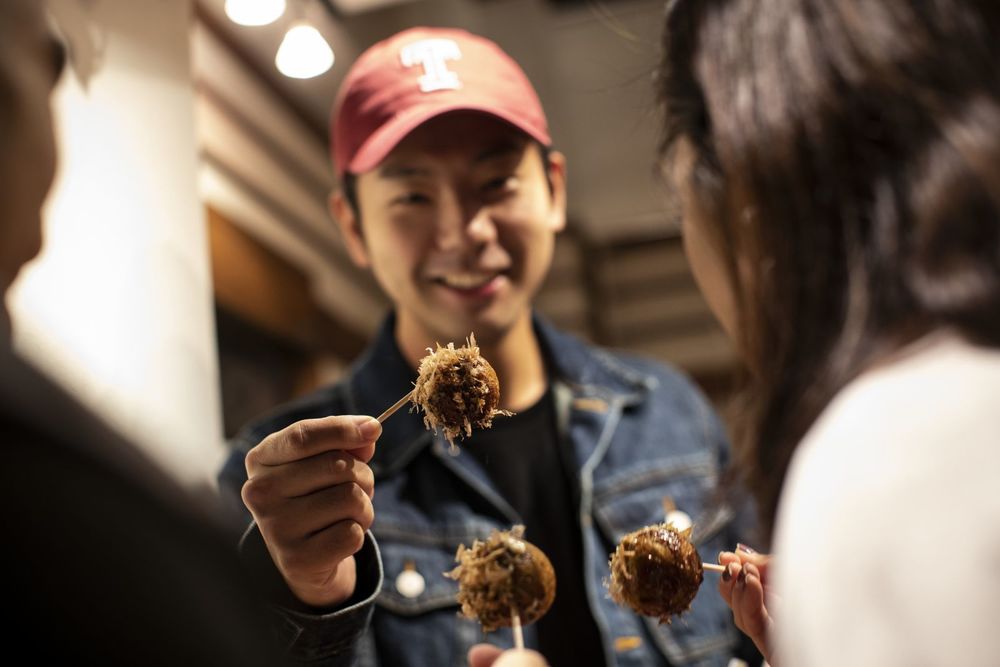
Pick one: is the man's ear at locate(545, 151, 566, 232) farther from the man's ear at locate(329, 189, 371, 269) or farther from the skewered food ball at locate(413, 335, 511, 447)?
the skewered food ball at locate(413, 335, 511, 447)

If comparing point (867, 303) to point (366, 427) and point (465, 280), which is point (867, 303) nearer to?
point (366, 427)

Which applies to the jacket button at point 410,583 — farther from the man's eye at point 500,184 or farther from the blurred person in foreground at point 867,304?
the blurred person in foreground at point 867,304

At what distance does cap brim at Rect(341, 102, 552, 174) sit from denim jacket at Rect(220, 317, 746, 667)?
0.96 feet

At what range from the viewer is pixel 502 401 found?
4.23 feet

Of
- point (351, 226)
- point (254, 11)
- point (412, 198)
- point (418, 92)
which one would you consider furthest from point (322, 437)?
point (254, 11)

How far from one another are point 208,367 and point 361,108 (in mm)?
567

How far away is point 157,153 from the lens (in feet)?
5.31

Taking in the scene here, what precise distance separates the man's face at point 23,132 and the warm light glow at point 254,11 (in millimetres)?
910

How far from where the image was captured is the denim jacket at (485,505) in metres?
1.24

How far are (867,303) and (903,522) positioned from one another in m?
0.15

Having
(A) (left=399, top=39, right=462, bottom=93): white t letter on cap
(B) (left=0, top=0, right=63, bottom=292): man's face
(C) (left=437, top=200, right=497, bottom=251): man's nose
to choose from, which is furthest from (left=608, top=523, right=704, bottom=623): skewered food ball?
(A) (left=399, top=39, right=462, bottom=93): white t letter on cap

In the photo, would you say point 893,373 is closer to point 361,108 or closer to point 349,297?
point 361,108

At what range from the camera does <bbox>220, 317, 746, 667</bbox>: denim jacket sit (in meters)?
1.24

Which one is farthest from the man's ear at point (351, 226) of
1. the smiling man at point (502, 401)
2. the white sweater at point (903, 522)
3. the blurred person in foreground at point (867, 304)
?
the white sweater at point (903, 522)
